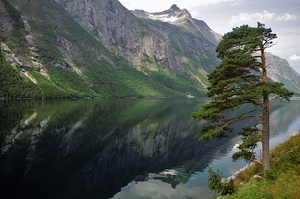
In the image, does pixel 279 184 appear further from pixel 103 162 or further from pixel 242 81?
pixel 103 162

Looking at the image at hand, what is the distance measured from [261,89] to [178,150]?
43.9 m

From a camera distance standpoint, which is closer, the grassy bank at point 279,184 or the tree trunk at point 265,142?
the grassy bank at point 279,184

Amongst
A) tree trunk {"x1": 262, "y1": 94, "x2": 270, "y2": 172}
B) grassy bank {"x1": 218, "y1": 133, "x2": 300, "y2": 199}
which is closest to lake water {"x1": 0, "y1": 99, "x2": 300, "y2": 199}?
tree trunk {"x1": 262, "y1": 94, "x2": 270, "y2": 172}

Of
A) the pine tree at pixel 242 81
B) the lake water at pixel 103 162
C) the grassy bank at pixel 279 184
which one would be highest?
→ the pine tree at pixel 242 81

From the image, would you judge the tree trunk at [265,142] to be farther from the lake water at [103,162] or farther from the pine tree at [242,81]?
the lake water at [103,162]

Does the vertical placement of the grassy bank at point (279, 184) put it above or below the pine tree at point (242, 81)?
below

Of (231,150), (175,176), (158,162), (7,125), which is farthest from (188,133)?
(7,125)

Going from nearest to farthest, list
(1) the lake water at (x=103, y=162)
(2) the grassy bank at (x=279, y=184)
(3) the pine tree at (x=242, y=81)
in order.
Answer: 1. (2) the grassy bank at (x=279, y=184)
2. (3) the pine tree at (x=242, y=81)
3. (1) the lake water at (x=103, y=162)

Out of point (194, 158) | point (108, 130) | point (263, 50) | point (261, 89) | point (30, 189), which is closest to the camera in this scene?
point (261, 89)

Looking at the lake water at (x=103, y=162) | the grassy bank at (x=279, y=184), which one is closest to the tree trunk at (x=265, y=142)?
the grassy bank at (x=279, y=184)

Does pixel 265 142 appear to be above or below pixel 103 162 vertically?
above

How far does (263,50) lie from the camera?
25.0 metres

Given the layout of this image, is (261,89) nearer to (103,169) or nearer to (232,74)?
(232,74)

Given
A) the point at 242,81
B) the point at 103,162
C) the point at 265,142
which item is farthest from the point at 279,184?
the point at 103,162
